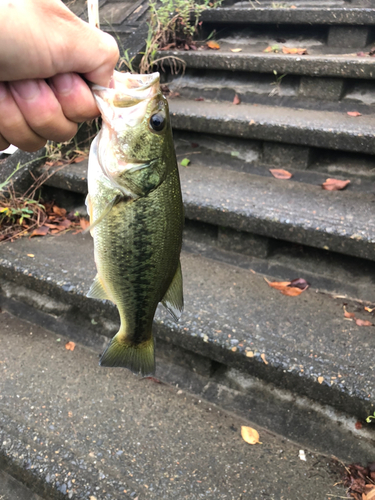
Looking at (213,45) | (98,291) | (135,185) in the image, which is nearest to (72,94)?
(135,185)

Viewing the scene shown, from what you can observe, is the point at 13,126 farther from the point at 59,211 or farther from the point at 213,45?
the point at 213,45

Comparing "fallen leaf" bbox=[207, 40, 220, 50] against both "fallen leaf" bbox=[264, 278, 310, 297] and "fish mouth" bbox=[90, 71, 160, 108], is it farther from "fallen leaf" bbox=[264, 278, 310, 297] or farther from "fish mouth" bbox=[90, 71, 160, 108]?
"fish mouth" bbox=[90, 71, 160, 108]

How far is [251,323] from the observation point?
183 centimetres

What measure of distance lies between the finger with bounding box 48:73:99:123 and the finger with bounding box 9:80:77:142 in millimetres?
14

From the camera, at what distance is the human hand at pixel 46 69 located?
747 millimetres

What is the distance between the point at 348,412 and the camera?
5.16 feet

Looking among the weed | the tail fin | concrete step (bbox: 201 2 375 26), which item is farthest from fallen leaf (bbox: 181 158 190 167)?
the tail fin

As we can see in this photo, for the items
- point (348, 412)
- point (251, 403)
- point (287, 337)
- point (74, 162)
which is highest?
point (74, 162)

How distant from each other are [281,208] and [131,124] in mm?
1314

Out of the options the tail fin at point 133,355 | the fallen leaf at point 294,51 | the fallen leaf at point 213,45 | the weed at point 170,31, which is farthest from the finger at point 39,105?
the fallen leaf at point 213,45

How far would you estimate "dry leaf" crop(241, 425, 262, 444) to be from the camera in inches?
65.9

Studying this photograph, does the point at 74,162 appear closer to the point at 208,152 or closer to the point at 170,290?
the point at 208,152

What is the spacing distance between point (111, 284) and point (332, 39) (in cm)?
286

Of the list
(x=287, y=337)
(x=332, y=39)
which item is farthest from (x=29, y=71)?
(x=332, y=39)
